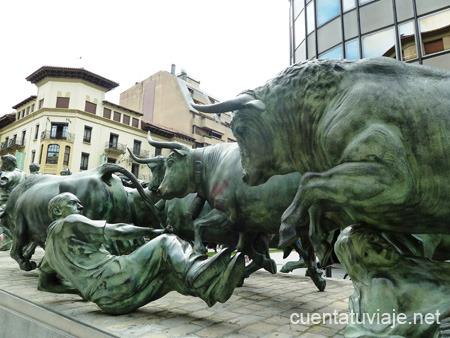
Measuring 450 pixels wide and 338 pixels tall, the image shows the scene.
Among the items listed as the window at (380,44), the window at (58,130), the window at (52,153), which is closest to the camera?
the window at (380,44)

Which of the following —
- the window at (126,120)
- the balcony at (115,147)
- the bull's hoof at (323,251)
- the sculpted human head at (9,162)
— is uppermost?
the window at (126,120)

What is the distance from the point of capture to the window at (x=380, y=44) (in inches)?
499

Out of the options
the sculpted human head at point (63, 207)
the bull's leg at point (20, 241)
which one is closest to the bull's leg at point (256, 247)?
the sculpted human head at point (63, 207)

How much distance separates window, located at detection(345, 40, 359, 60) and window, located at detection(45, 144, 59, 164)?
2556 centimetres

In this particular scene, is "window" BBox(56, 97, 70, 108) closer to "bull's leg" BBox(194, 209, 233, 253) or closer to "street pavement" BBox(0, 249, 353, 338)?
"street pavement" BBox(0, 249, 353, 338)

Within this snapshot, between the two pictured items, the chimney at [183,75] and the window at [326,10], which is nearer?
the window at [326,10]

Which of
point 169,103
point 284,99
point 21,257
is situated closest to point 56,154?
point 169,103

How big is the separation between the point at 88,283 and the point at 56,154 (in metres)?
30.5

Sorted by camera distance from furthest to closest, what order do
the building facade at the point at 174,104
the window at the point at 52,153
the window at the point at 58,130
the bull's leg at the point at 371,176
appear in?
1. the building facade at the point at 174,104
2. the window at the point at 58,130
3. the window at the point at 52,153
4. the bull's leg at the point at 371,176

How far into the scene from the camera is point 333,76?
7.52 feet

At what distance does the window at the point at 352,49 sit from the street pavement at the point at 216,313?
36.2 ft

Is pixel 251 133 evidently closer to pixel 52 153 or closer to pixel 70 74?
pixel 52 153

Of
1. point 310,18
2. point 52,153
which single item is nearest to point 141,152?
point 52,153

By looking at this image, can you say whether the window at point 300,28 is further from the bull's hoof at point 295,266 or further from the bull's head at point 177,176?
the bull's head at point 177,176
